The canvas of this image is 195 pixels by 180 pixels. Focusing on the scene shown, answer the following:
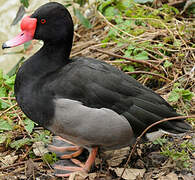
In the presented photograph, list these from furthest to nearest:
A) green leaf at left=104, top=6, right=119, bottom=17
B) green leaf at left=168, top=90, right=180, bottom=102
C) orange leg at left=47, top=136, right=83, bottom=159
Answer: green leaf at left=104, top=6, right=119, bottom=17 → green leaf at left=168, top=90, right=180, bottom=102 → orange leg at left=47, top=136, right=83, bottom=159

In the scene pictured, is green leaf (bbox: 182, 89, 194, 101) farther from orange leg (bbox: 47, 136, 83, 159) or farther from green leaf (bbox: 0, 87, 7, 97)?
green leaf (bbox: 0, 87, 7, 97)

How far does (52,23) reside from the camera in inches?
116

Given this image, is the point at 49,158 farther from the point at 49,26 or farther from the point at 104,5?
the point at 104,5

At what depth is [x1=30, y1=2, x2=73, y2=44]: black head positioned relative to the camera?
2.93 m

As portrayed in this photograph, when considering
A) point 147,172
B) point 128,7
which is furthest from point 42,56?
point 128,7

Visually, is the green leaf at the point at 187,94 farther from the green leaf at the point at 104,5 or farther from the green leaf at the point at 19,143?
the green leaf at the point at 104,5

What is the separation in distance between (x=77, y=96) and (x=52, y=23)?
63 centimetres

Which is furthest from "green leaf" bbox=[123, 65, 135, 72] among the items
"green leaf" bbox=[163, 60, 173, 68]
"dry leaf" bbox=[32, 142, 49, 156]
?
"dry leaf" bbox=[32, 142, 49, 156]

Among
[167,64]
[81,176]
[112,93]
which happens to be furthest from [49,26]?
[167,64]

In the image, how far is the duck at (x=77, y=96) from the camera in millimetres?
2805

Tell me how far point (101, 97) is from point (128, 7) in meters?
2.59

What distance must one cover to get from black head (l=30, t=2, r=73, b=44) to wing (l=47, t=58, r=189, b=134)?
10.2 inches

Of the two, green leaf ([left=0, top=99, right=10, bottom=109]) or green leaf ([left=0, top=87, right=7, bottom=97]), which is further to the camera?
green leaf ([left=0, top=87, right=7, bottom=97])

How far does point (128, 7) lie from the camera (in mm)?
5117
